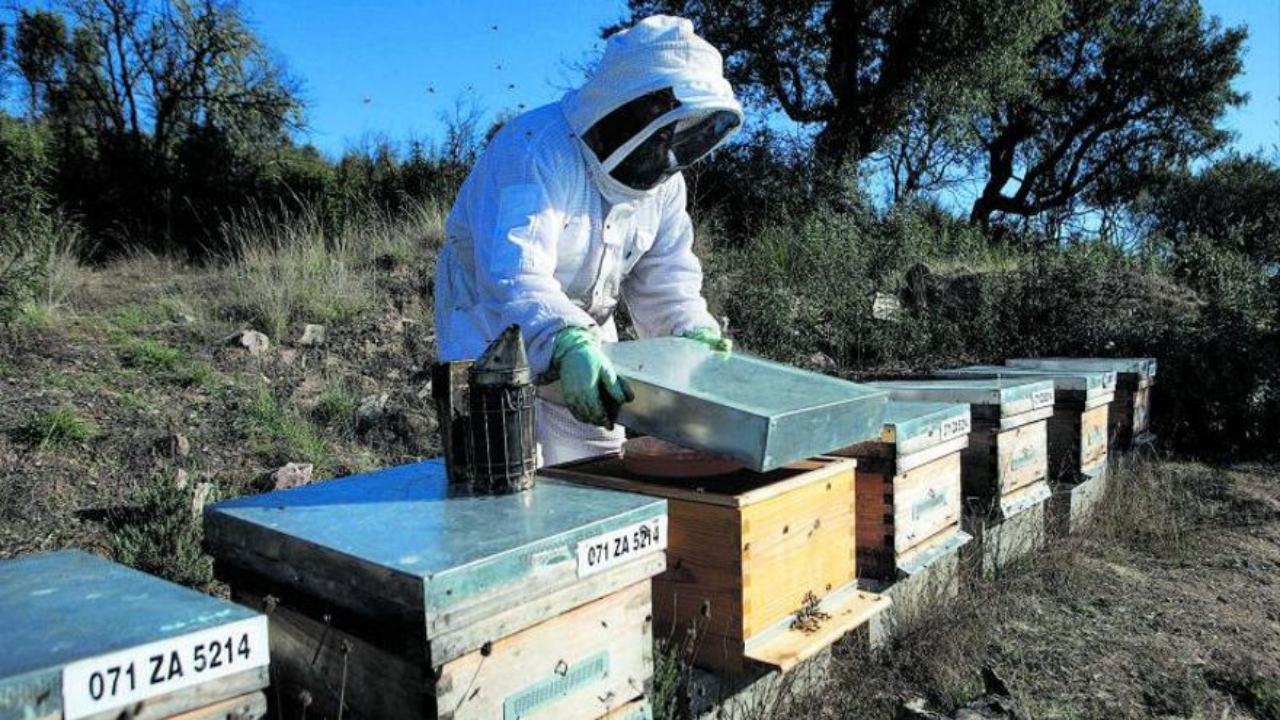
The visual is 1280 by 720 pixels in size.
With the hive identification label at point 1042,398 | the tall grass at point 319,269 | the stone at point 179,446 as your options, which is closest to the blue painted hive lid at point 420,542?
the hive identification label at point 1042,398

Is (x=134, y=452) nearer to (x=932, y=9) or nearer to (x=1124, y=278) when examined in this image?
(x=1124, y=278)

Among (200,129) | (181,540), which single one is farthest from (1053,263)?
(200,129)

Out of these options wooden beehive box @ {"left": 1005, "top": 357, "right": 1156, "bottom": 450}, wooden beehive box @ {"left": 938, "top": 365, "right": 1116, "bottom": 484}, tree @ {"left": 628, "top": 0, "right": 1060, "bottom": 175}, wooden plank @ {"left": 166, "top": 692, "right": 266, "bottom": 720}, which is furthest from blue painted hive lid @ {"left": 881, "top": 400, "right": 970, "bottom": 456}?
tree @ {"left": 628, "top": 0, "right": 1060, "bottom": 175}

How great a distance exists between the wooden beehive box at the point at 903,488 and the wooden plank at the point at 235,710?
2.07m

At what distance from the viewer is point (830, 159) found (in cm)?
1325

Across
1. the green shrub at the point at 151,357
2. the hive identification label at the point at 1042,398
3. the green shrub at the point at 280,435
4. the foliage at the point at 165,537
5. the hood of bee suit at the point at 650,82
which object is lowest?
the foliage at the point at 165,537

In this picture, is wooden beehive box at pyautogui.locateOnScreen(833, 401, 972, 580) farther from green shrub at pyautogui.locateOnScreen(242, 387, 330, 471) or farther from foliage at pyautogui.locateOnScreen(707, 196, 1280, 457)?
foliage at pyautogui.locateOnScreen(707, 196, 1280, 457)

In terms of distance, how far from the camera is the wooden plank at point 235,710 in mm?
1235

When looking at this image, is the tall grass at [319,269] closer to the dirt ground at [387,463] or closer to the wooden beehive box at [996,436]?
the dirt ground at [387,463]

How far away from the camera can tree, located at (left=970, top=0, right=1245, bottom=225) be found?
18.1 meters

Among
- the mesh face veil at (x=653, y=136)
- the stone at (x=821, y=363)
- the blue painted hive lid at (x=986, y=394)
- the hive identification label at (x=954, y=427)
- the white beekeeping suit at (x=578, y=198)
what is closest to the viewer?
the white beekeeping suit at (x=578, y=198)

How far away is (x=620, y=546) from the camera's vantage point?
5.65 ft

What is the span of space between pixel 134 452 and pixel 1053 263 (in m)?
8.37

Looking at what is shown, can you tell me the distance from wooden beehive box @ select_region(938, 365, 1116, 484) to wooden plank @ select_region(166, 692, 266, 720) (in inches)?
157
